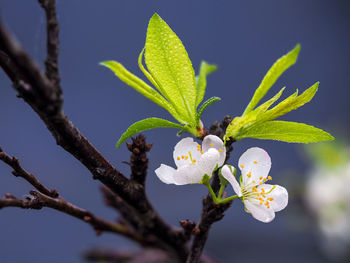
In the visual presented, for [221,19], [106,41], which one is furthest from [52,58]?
[221,19]

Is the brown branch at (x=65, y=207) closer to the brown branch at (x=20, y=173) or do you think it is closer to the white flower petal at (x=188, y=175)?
the brown branch at (x=20, y=173)

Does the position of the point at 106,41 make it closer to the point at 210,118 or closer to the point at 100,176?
the point at 210,118

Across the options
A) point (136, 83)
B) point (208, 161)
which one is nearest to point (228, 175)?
point (208, 161)

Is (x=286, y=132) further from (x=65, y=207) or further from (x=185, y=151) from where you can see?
(x=65, y=207)

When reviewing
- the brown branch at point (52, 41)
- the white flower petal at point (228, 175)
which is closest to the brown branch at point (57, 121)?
the brown branch at point (52, 41)

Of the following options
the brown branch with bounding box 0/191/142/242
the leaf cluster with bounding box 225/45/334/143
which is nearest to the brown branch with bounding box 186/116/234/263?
the leaf cluster with bounding box 225/45/334/143

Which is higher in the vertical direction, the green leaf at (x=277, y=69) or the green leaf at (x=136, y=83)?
the green leaf at (x=277, y=69)

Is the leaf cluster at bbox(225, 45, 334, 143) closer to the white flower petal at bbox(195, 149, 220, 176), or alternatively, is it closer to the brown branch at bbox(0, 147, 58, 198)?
the white flower petal at bbox(195, 149, 220, 176)
